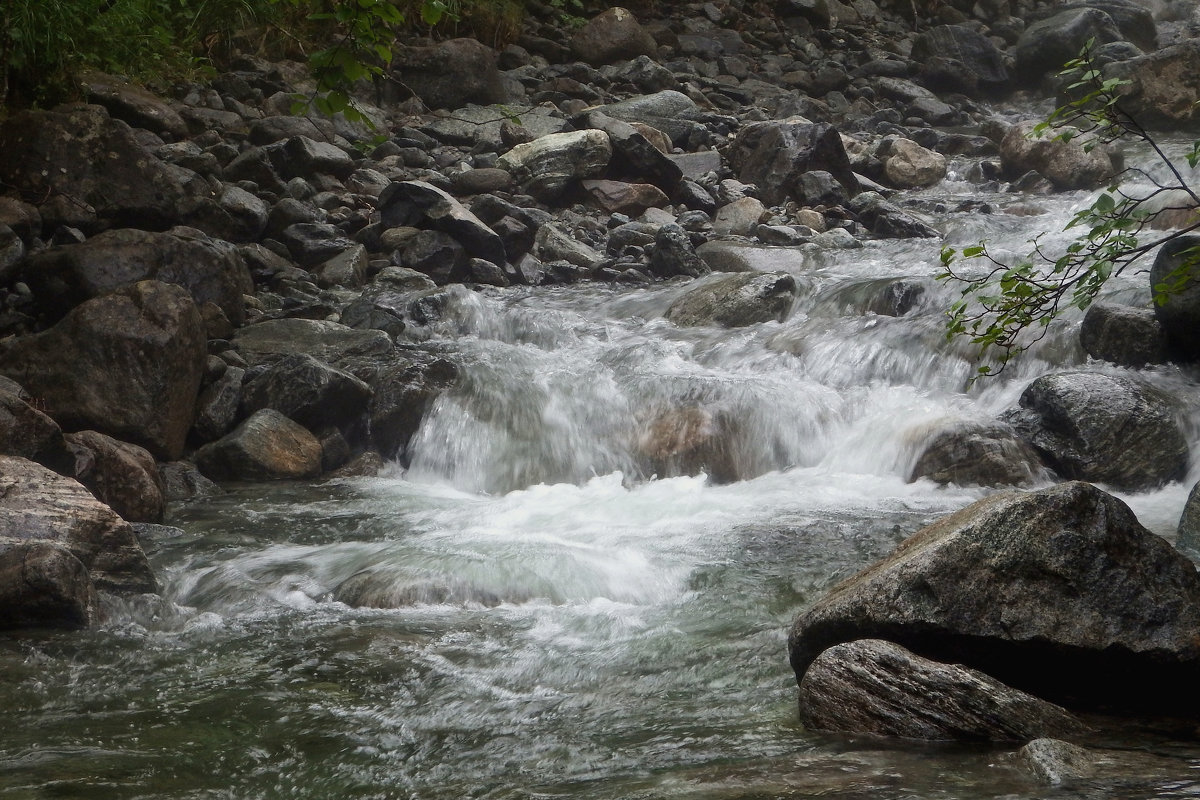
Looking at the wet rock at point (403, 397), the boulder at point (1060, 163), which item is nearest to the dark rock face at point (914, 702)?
the wet rock at point (403, 397)

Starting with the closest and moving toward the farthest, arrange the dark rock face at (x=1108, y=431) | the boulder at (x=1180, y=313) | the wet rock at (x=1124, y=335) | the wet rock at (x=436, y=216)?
the dark rock face at (x=1108, y=431), the boulder at (x=1180, y=313), the wet rock at (x=1124, y=335), the wet rock at (x=436, y=216)

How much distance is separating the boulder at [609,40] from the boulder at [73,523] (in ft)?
49.3

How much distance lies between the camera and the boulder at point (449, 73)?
15734 mm

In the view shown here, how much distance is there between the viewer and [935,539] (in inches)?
147

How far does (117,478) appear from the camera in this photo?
6.35 meters

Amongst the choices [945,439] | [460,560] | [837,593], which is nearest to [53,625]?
[460,560]

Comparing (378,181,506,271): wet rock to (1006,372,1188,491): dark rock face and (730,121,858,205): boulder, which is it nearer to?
(730,121,858,205): boulder

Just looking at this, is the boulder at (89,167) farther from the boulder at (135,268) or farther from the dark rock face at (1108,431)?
the dark rock face at (1108,431)

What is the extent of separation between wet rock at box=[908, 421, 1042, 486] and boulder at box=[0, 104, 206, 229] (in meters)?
7.32

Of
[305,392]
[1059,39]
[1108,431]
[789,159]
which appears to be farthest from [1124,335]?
[1059,39]

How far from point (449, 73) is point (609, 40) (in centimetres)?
413

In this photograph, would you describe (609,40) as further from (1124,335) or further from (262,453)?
(262,453)

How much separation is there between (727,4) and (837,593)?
20.3 m

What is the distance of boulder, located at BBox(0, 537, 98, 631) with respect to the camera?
446 centimetres
